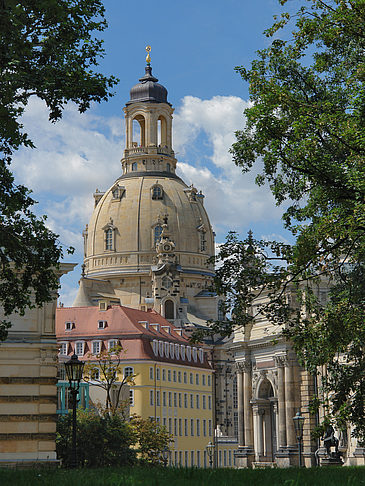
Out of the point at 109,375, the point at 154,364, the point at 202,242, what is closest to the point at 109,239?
the point at 202,242

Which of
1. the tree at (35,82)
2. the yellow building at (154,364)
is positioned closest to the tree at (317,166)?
the tree at (35,82)

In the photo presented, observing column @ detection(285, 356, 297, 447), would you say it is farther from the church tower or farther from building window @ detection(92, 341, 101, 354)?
the church tower

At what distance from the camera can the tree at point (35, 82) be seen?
1909cm

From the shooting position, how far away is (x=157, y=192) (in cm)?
13638

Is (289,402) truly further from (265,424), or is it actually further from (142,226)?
(142,226)

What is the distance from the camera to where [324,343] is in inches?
1047

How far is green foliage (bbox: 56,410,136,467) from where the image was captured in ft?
140

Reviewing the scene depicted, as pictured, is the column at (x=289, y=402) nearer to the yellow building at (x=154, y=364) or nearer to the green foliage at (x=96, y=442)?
the green foliage at (x=96, y=442)

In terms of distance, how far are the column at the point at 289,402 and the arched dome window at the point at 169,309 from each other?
66.7m

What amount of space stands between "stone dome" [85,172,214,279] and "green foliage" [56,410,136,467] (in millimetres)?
83462

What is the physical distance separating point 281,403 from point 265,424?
6.45 metres

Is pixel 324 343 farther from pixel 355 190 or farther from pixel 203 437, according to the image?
pixel 203 437

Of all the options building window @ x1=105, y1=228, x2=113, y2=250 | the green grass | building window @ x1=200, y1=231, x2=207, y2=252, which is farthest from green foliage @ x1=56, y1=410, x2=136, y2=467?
building window @ x1=200, y1=231, x2=207, y2=252

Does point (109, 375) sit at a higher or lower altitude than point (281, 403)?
higher
